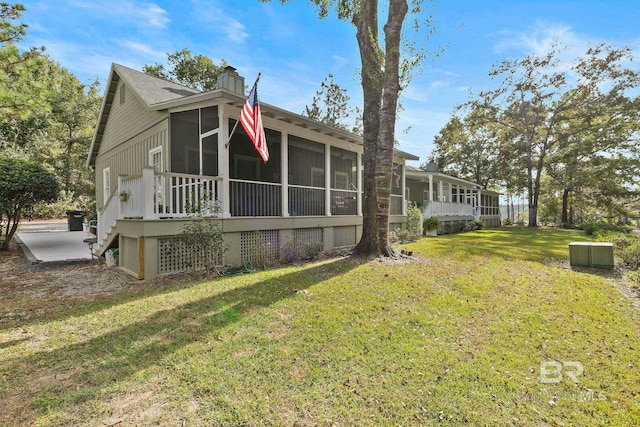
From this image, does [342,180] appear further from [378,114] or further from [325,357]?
[325,357]

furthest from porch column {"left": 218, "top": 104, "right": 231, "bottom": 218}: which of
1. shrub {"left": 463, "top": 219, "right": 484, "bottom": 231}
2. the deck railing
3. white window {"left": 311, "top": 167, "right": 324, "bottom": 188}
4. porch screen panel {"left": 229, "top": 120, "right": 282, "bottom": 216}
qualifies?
shrub {"left": 463, "top": 219, "right": 484, "bottom": 231}

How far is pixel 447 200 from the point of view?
25750 mm

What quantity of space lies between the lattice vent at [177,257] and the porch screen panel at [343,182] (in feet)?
17.8

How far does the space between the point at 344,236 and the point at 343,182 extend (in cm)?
374

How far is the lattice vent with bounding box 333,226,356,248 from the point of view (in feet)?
36.2

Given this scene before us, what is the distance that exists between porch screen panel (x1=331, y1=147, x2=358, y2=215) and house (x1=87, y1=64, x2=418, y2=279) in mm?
50

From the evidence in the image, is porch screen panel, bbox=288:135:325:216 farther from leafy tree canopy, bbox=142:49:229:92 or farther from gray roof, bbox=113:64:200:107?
leafy tree canopy, bbox=142:49:229:92

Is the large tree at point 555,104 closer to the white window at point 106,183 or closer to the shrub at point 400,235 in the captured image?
the shrub at point 400,235

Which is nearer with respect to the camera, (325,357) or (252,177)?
(325,357)

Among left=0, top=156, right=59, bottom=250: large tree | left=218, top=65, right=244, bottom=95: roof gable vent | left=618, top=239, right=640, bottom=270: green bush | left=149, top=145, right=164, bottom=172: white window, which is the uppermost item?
left=218, top=65, right=244, bottom=95: roof gable vent

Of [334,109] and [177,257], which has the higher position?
[334,109]

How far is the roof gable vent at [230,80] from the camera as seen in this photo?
32.6ft

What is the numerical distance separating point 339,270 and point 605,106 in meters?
29.9

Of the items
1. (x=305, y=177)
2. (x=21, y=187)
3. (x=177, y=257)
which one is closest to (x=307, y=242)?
(x=305, y=177)
